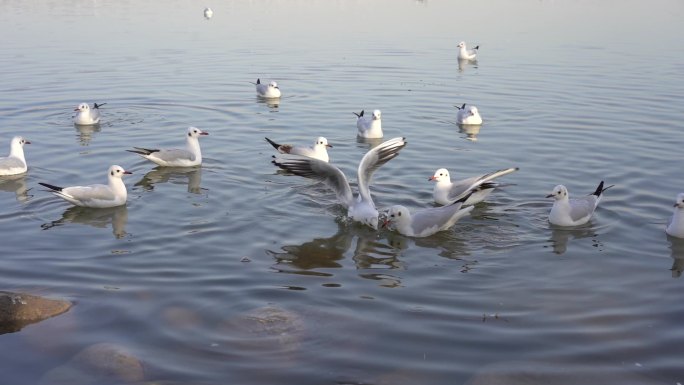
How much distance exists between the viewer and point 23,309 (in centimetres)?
906

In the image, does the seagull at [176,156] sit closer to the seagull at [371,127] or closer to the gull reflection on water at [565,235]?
the seagull at [371,127]

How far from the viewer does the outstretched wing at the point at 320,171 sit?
12883 millimetres

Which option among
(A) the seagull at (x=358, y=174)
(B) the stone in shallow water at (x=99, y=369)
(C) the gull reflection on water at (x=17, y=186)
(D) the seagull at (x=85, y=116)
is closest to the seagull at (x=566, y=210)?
(A) the seagull at (x=358, y=174)

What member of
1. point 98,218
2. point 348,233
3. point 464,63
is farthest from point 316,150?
point 464,63

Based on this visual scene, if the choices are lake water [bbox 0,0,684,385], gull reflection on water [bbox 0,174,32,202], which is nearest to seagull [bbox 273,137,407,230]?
lake water [bbox 0,0,684,385]

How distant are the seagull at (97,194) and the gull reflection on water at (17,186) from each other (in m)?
0.91

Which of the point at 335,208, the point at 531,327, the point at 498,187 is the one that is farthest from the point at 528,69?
the point at 531,327

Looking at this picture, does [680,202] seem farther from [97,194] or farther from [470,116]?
[97,194]

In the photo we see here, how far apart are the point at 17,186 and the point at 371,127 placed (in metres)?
7.67

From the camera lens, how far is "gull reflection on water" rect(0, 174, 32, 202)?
14.0 meters

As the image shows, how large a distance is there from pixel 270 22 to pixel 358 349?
35926 millimetres

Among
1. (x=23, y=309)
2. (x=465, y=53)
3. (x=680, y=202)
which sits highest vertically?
(x=465, y=53)

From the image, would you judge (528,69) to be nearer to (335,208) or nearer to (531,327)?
(335,208)

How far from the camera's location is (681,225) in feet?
38.6
